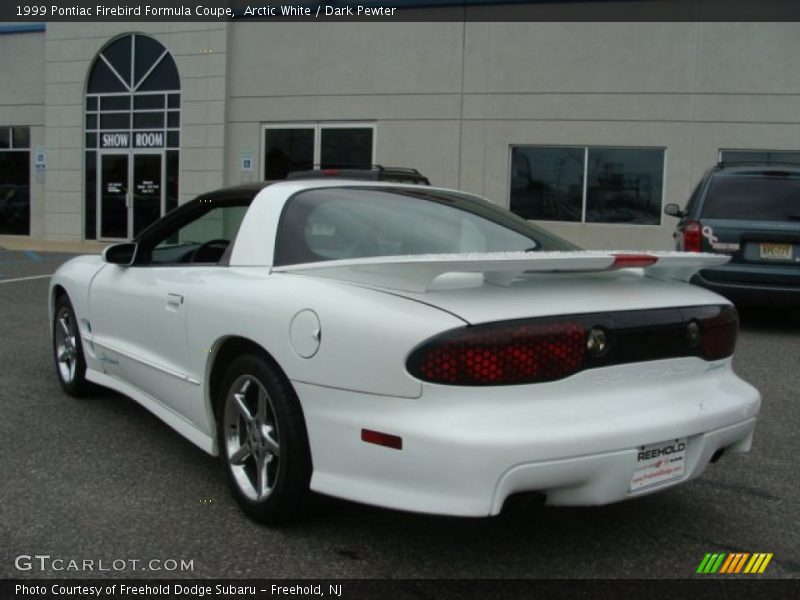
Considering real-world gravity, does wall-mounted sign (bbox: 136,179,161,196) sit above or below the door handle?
above

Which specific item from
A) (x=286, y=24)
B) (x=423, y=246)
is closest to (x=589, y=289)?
(x=423, y=246)

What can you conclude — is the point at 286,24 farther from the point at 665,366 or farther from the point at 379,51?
the point at 665,366

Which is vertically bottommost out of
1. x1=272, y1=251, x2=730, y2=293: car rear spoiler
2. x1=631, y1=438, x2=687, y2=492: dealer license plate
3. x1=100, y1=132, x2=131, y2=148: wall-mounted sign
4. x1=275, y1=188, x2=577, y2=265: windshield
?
x1=631, y1=438, x2=687, y2=492: dealer license plate

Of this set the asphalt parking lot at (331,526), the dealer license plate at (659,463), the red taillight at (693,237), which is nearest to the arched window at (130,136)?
the red taillight at (693,237)

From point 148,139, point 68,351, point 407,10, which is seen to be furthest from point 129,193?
point 68,351

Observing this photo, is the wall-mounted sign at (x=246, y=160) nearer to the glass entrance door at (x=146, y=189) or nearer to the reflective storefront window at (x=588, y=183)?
the glass entrance door at (x=146, y=189)

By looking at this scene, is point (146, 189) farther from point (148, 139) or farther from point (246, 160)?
point (246, 160)

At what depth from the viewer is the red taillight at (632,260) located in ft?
9.25

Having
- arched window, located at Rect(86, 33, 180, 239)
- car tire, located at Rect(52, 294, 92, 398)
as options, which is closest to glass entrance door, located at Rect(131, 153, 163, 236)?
arched window, located at Rect(86, 33, 180, 239)

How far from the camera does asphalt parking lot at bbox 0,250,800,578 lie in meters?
2.82

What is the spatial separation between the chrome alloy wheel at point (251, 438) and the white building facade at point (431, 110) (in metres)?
13.5

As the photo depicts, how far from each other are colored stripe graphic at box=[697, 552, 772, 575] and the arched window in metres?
17.5

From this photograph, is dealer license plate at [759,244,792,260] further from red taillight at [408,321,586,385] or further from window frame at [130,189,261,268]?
red taillight at [408,321,586,385]

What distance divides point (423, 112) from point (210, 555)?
47.8 feet
